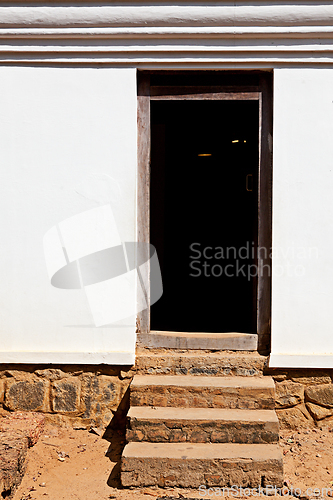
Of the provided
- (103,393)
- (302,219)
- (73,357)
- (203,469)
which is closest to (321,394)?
(203,469)

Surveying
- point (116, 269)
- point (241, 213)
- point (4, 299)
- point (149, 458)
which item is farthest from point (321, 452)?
point (241, 213)

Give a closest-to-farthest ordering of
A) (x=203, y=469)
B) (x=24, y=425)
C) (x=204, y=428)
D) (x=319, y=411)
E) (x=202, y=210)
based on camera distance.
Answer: (x=203, y=469)
(x=204, y=428)
(x=24, y=425)
(x=319, y=411)
(x=202, y=210)

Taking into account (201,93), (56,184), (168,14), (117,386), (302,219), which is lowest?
(117,386)

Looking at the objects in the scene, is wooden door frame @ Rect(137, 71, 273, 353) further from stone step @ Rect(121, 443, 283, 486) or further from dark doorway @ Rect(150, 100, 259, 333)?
dark doorway @ Rect(150, 100, 259, 333)

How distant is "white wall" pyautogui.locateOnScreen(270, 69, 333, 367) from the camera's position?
383 centimetres

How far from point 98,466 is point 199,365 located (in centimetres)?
114

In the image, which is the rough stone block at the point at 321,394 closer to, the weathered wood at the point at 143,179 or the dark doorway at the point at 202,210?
the weathered wood at the point at 143,179

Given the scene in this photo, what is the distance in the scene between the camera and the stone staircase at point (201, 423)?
3148mm

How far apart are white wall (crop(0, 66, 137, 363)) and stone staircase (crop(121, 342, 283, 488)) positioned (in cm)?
40

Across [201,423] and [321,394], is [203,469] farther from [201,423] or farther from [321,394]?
[321,394]

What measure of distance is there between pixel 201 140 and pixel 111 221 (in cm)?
559

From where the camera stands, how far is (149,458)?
125 inches

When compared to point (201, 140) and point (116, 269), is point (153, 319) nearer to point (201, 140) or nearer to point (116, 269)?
point (116, 269)

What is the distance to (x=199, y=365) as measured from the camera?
156 inches
